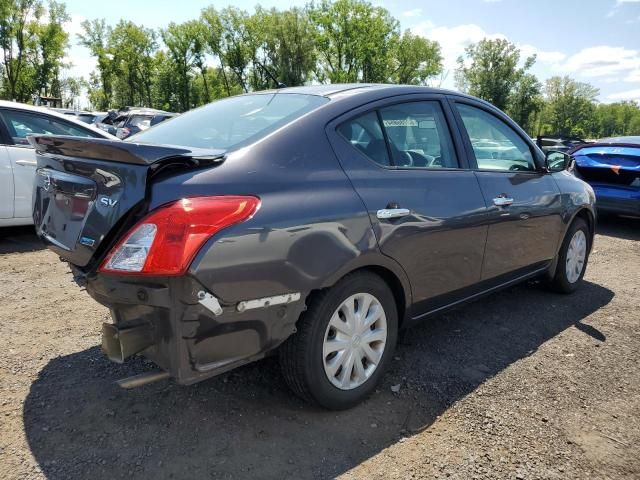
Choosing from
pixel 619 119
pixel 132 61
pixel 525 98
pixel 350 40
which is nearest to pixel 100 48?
pixel 132 61

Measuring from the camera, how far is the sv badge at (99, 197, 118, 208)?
211cm

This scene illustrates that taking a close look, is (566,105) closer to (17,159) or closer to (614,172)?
(614,172)

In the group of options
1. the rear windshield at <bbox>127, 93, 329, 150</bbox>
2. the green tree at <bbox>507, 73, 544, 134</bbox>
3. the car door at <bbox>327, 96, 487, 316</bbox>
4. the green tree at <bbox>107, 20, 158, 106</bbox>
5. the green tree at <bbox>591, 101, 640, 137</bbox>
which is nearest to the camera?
the rear windshield at <bbox>127, 93, 329, 150</bbox>

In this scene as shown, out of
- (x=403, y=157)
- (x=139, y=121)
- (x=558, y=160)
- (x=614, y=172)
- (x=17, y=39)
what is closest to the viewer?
(x=403, y=157)

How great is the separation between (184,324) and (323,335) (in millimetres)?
708

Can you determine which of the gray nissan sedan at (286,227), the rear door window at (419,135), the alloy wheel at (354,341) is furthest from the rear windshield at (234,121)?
the alloy wheel at (354,341)

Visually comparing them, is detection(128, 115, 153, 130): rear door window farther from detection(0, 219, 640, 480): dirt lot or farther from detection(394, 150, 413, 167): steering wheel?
detection(394, 150, 413, 167): steering wheel

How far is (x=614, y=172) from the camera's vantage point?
24.4 ft

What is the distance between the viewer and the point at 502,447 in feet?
8.02

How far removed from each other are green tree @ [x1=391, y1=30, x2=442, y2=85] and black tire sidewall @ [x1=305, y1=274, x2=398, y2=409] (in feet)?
182

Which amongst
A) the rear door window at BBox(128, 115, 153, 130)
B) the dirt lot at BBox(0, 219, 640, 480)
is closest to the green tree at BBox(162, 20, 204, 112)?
the rear door window at BBox(128, 115, 153, 130)

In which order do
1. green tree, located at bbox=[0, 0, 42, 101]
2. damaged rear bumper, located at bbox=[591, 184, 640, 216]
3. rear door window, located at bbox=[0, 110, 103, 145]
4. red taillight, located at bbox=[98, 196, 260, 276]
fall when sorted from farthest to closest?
green tree, located at bbox=[0, 0, 42, 101], damaged rear bumper, located at bbox=[591, 184, 640, 216], rear door window, located at bbox=[0, 110, 103, 145], red taillight, located at bbox=[98, 196, 260, 276]

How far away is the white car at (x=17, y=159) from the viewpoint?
17.8ft

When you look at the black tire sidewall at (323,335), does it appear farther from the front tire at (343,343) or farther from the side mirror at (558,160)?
the side mirror at (558,160)
